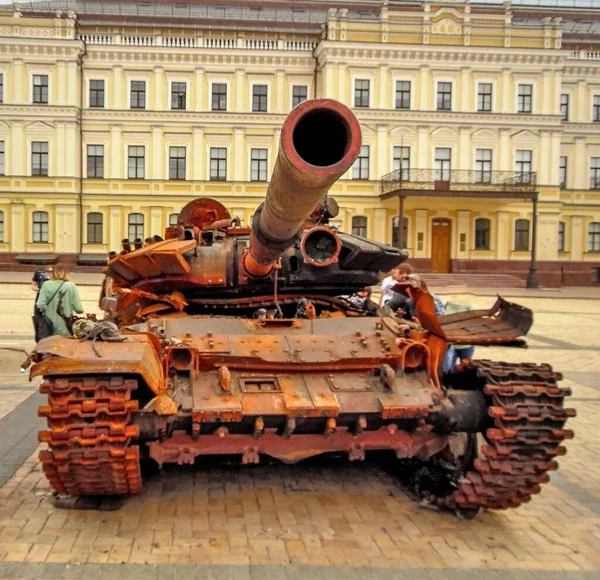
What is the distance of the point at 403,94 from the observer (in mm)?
37469

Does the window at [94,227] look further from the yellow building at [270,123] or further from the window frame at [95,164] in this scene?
the window frame at [95,164]

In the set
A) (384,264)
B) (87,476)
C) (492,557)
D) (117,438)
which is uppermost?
(384,264)

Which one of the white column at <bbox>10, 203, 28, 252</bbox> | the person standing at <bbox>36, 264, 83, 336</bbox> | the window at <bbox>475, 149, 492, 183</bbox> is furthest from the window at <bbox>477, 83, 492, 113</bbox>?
the person standing at <bbox>36, 264, 83, 336</bbox>

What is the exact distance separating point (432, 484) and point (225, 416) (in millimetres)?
2137

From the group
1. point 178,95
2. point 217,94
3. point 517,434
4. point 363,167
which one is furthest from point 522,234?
point 517,434

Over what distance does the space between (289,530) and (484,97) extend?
3577cm

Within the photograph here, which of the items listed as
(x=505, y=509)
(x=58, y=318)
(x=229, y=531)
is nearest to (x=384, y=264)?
(x=505, y=509)

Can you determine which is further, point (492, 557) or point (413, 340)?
point (413, 340)

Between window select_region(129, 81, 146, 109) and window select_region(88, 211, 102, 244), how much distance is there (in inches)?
230

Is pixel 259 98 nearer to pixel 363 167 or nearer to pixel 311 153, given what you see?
pixel 363 167

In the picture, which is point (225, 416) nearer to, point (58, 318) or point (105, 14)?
point (58, 318)

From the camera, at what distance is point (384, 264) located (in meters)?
7.16

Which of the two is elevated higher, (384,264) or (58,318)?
(384,264)

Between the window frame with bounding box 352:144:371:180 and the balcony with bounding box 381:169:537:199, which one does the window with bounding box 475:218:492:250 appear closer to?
the balcony with bounding box 381:169:537:199
